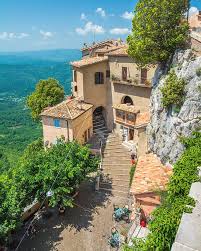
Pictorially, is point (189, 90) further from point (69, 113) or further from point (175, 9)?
point (69, 113)

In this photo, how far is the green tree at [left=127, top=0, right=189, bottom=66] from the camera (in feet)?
82.5

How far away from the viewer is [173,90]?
23.9 m

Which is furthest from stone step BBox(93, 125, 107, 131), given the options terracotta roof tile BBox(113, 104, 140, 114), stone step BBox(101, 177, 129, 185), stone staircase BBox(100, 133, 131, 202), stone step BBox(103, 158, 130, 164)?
stone step BBox(101, 177, 129, 185)

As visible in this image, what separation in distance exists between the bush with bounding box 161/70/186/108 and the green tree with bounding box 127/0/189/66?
2912mm

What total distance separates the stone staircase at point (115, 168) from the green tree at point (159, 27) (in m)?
11.3

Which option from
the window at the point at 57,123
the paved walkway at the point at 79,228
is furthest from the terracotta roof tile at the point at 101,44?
the paved walkway at the point at 79,228

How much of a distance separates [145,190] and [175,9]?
15665mm

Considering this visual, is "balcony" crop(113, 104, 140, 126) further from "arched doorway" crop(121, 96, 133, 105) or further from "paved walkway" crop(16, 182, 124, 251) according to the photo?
"paved walkway" crop(16, 182, 124, 251)

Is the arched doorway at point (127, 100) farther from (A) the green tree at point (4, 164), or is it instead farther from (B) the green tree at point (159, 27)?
(A) the green tree at point (4, 164)

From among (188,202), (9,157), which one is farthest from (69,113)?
(9,157)

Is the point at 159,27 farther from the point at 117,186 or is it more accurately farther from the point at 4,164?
the point at 4,164

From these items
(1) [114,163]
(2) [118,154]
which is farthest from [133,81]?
(1) [114,163]

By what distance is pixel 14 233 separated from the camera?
23875mm

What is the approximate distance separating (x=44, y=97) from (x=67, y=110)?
8.37 metres
